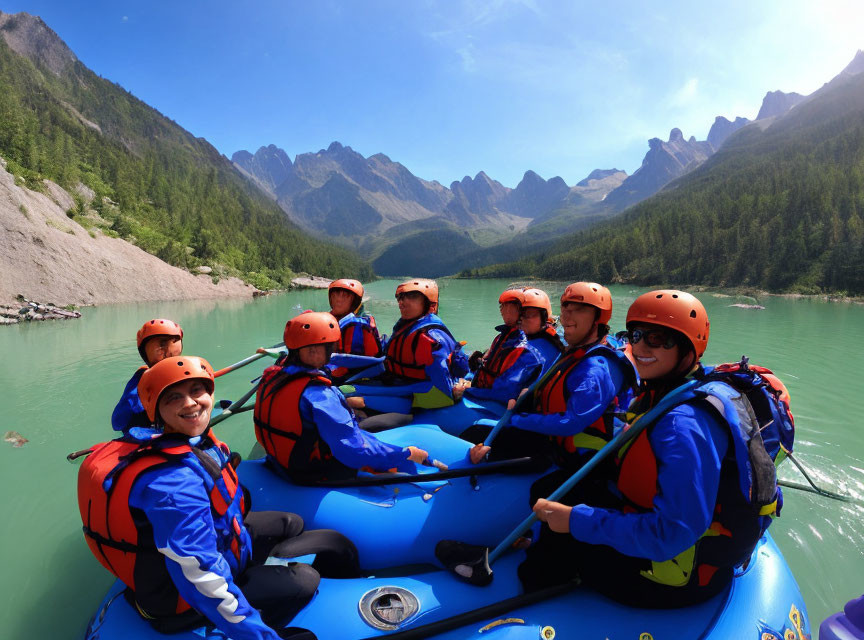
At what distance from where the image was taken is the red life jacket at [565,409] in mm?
3539

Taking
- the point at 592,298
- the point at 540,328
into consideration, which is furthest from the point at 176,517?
the point at 540,328

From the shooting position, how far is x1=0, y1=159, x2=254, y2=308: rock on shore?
2045 cm

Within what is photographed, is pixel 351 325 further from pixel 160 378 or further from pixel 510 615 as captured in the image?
pixel 510 615

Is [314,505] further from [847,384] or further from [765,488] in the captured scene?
[847,384]

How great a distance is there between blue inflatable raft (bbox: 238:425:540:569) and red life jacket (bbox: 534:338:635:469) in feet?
1.72

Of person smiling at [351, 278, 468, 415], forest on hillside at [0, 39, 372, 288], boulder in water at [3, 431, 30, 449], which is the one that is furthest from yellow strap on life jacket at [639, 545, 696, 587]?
forest on hillside at [0, 39, 372, 288]

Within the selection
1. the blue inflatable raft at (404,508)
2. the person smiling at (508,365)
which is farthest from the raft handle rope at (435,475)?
the person smiling at (508,365)

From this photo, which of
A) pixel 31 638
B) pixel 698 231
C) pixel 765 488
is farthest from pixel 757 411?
pixel 698 231

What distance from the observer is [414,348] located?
576cm

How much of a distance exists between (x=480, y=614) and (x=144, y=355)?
4.22 meters

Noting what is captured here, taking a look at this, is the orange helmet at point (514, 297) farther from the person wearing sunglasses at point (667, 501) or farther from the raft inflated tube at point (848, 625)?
the raft inflated tube at point (848, 625)

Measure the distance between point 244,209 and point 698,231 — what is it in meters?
88.6

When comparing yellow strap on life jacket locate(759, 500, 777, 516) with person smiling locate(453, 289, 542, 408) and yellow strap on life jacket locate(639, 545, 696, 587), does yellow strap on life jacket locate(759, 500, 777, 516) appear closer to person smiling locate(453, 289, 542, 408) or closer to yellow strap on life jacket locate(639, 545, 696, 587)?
yellow strap on life jacket locate(639, 545, 696, 587)

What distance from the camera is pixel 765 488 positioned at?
1.87 m
